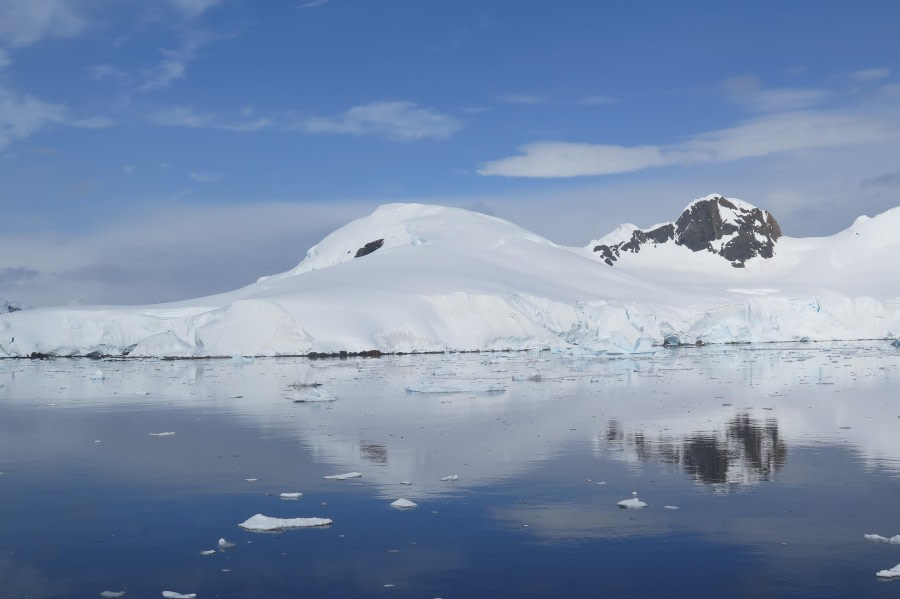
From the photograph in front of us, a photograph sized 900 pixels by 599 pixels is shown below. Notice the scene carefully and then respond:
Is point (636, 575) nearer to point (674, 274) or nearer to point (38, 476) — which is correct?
point (38, 476)

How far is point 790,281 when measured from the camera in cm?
11875

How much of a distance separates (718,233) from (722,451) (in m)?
129

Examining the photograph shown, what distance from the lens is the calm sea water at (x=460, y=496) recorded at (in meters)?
7.94

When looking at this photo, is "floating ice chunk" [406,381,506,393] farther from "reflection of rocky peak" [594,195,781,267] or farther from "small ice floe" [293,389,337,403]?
"reflection of rocky peak" [594,195,781,267]

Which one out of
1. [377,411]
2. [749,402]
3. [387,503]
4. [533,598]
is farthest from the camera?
[749,402]

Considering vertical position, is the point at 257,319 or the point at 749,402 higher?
the point at 257,319

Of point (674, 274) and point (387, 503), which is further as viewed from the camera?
point (674, 274)

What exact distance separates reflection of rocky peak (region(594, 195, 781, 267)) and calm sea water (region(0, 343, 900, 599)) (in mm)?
116623

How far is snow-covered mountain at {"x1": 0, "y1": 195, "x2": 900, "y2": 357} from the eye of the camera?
54.3 meters

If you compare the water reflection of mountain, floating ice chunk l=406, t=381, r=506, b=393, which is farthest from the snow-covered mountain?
the water reflection of mountain

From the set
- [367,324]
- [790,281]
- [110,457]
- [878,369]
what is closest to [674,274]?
[790,281]

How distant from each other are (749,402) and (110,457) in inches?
609

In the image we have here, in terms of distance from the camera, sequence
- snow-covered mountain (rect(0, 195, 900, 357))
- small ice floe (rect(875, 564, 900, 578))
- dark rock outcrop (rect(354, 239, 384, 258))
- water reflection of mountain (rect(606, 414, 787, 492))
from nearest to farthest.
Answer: small ice floe (rect(875, 564, 900, 578)), water reflection of mountain (rect(606, 414, 787, 492)), snow-covered mountain (rect(0, 195, 900, 357)), dark rock outcrop (rect(354, 239, 384, 258))

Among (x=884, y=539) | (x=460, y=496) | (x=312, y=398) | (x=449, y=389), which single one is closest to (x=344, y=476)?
(x=460, y=496)
